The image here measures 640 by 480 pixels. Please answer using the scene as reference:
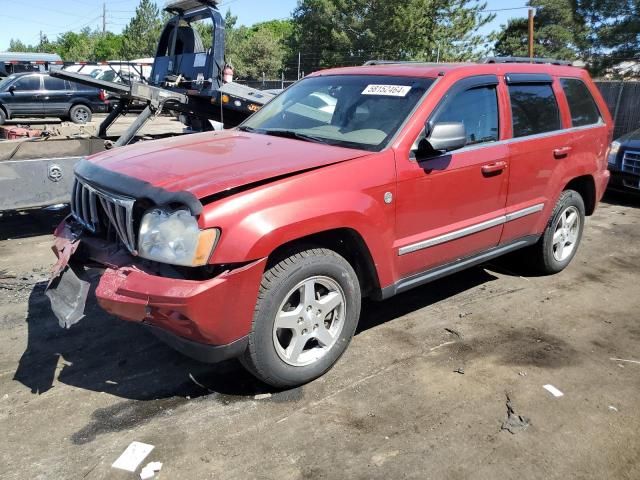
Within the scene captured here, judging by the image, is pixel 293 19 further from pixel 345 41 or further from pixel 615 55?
pixel 615 55

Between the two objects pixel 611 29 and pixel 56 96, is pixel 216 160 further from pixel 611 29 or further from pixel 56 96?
pixel 611 29

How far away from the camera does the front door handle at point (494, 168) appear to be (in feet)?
13.5

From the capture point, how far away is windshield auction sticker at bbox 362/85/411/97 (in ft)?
12.9

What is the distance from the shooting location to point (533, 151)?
455 cm

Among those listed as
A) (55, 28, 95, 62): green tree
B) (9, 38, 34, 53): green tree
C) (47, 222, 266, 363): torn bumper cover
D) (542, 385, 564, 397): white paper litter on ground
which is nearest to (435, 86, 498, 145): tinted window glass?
(542, 385, 564, 397): white paper litter on ground

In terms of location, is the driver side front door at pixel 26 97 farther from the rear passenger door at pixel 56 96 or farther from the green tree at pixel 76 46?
the green tree at pixel 76 46

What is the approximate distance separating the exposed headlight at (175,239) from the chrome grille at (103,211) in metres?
0.13

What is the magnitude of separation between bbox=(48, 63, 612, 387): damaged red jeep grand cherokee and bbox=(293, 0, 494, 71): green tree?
3329 cm

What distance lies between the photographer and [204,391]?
3387 millimetres

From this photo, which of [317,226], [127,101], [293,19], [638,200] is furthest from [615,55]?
[317,226]

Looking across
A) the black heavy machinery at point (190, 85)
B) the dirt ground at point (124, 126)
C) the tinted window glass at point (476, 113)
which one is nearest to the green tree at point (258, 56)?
the dirt ground at point (124, 126)

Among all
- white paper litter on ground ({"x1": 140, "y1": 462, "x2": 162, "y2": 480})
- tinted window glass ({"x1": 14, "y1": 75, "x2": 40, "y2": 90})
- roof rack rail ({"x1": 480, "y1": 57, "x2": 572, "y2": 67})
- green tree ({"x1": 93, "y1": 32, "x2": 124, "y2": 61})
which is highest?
green tree ({"x1": 93, "y1": 32, "x2": 124, "y2": 61})

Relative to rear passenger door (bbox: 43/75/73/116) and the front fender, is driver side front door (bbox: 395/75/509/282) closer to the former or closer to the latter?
the front fender

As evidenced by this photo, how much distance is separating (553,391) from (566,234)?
7.89 feet
